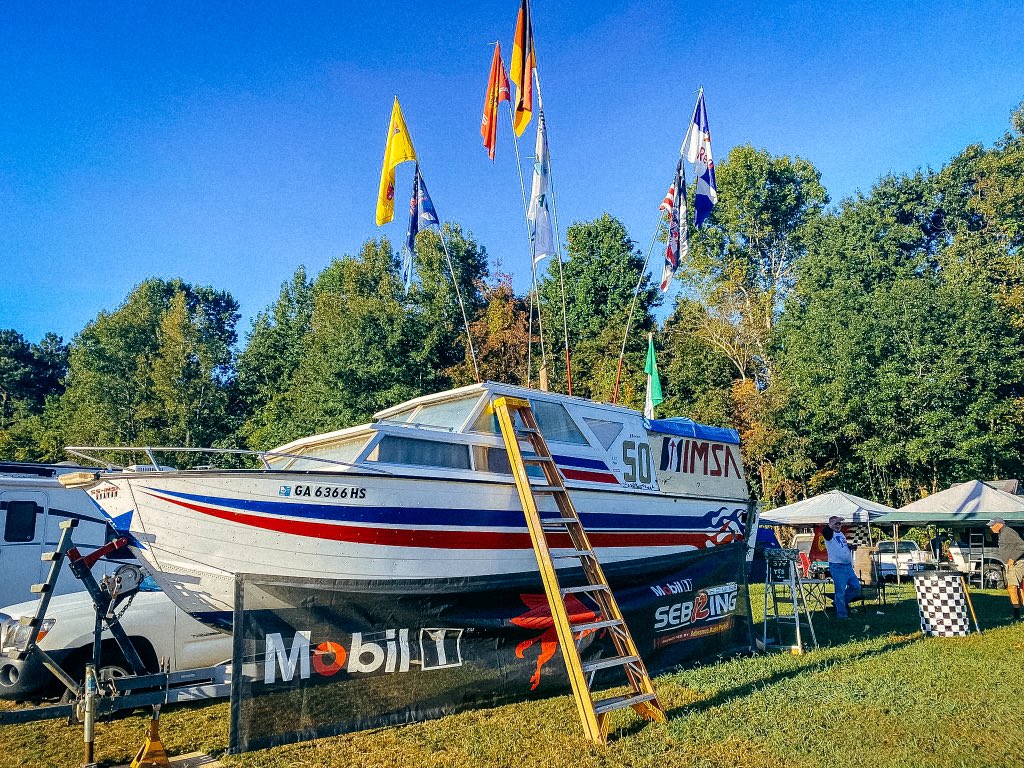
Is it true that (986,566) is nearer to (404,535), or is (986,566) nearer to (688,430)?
(688,430)

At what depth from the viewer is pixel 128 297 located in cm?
4828

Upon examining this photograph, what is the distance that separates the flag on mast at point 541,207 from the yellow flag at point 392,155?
81.3 inches

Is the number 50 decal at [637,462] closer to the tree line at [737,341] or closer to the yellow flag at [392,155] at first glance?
the yellow flag at [392,155]

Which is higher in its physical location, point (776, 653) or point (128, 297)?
point (128, 297)

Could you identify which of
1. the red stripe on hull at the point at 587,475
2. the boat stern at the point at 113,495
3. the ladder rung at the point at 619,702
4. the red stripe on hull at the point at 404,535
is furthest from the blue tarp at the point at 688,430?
the boat stern at the point at 113,495

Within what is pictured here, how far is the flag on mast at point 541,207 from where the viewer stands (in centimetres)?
1230

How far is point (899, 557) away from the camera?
→ 21.4 m

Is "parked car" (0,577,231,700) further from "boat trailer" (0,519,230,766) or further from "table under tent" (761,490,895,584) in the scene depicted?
"table under tent" (761,490,895,584)

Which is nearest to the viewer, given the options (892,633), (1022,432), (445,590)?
(445,590)

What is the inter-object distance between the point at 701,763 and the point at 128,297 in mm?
50560

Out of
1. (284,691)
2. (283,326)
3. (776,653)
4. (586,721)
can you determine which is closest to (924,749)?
(586,721)

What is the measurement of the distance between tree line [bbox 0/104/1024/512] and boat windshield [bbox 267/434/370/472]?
17262mm

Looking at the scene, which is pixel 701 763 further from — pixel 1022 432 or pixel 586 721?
pixel 1022 432

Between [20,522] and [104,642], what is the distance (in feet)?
17.7
